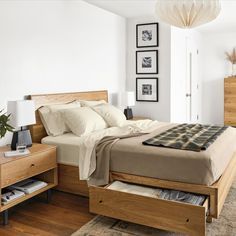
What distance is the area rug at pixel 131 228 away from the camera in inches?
97.0

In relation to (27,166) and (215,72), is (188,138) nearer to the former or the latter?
(27,166)

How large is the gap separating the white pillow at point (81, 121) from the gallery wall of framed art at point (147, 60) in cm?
191

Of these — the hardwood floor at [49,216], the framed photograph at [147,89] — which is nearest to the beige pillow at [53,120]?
the hardwood floor at [49,216]

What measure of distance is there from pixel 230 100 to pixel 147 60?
258cm

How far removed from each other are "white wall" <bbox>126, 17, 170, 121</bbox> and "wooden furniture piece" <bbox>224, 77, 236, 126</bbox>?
225 cm

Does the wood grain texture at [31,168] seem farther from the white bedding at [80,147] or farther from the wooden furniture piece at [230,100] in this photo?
the wooden furniture piece at [230,100]

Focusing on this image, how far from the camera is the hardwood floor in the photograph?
2.55m

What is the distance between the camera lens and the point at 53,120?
3582 millimetres

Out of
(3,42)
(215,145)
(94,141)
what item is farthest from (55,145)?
(215,145)

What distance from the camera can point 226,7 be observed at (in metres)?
4.62

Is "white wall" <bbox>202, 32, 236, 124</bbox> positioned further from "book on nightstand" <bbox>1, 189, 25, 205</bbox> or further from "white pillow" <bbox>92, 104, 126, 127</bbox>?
"book on nightstand" <bbox>1, 189, 25, 205</bbox>

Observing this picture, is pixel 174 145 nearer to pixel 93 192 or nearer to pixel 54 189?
pixel 93 192

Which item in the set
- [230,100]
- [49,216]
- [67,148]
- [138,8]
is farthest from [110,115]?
[230,100]

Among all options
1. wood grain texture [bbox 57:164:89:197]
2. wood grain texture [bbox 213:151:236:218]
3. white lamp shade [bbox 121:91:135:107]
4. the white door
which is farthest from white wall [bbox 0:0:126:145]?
wood grain texture [bbox 213:151:236:218]
